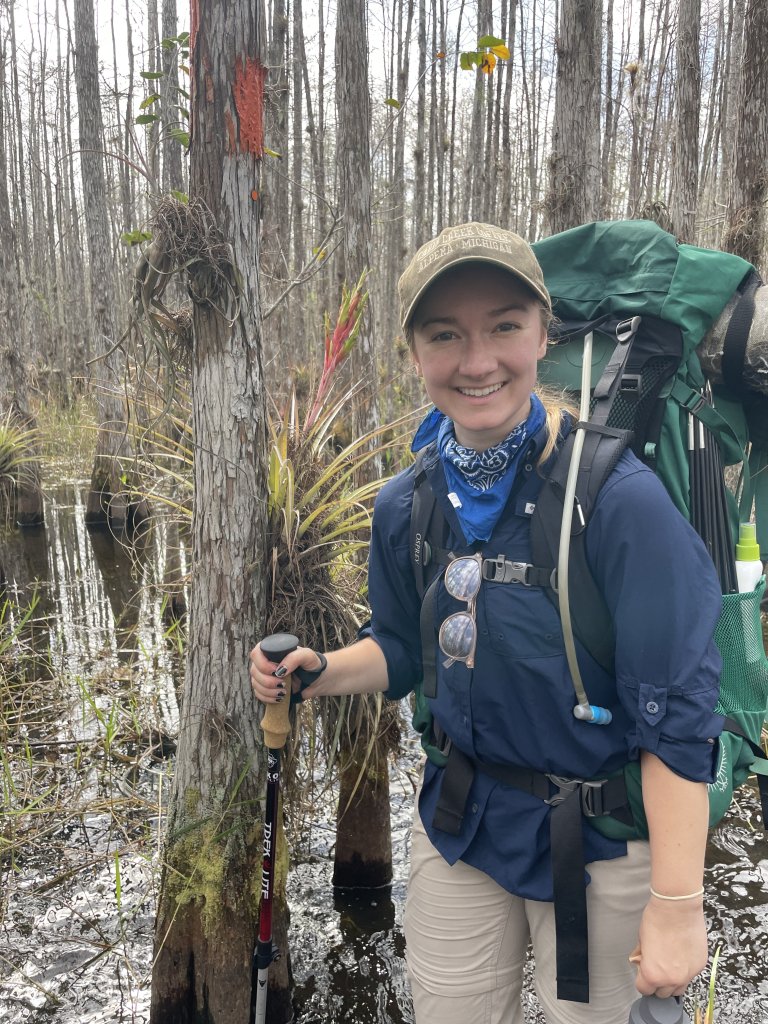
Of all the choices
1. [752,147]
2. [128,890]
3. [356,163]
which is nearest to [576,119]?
[752,147]

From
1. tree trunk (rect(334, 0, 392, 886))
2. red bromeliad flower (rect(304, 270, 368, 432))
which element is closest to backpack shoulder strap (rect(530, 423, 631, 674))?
red bromeliad flower (rect(304, 270, 368, 432))

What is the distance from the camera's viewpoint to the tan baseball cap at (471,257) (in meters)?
1.48

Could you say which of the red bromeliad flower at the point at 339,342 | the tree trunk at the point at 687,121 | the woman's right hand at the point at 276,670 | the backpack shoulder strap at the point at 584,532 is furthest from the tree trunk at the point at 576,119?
the woman's right hand at the point at 276,670

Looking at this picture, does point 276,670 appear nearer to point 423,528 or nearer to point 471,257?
point 423,528

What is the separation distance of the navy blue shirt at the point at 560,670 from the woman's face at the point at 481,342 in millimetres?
124

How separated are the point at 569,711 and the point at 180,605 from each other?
5790 millimetres

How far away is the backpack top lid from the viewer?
5.45ft

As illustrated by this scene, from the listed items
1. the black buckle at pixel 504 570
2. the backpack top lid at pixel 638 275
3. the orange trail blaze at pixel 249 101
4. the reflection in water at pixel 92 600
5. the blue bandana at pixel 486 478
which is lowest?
the reflection in water at pixel 92 600

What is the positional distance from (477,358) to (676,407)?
46 cm

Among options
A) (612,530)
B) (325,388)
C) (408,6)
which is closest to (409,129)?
(408,6)

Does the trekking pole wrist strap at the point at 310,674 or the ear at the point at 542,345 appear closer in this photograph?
the ear at the point at 542,345

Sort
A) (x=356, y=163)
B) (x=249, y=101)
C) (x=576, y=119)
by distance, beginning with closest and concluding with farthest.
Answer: (x=249, y=101)
(x=576, y=119)
(x=356, y=163)

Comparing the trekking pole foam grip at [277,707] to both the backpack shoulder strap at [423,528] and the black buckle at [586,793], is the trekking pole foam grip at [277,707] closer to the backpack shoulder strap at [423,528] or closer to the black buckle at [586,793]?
the backpack shoulder strap at [423,528]

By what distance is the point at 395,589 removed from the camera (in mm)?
1871
